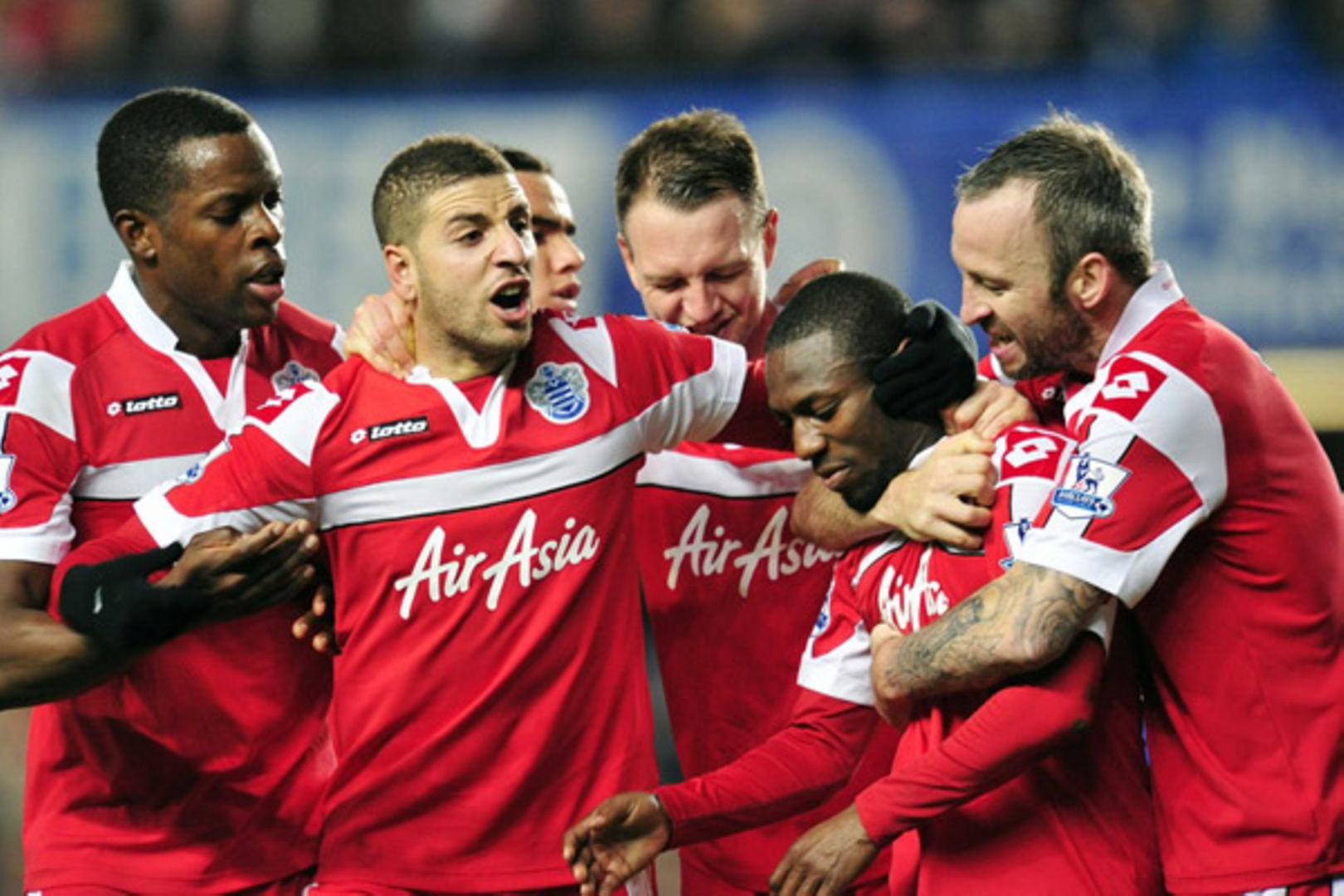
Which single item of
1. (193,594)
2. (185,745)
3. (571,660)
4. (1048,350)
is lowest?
(185,745)

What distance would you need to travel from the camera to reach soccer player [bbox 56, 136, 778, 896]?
4082 mm

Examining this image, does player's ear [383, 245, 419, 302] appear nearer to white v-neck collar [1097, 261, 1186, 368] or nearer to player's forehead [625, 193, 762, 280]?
player's forehead [625, 193, 762, 280]

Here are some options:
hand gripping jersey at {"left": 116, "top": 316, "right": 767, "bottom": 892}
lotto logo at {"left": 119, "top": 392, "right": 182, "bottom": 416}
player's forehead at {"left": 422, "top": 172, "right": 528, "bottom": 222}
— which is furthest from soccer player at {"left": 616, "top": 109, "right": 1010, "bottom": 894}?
lotto logo at {"left": 119, "top": 392, "right": 182, "bottom": 416}

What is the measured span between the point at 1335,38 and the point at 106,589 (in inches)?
260

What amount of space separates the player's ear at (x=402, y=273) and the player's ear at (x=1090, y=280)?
1.44 meters

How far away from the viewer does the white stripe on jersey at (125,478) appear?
446 centimetres

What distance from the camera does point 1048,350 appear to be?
3867mm

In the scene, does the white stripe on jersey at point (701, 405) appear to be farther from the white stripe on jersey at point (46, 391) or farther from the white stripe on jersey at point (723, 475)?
the white stripe on jersey at point (46, 391)

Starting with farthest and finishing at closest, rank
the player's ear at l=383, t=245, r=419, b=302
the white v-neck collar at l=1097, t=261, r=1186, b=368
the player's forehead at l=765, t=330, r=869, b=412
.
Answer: the player's ear at l=383, t=245, r=419, b=302
the player's forehead at l=765, t=330, r=869, b=412
the white v-neck collar at l=1097, t=261, r=1186, b=368

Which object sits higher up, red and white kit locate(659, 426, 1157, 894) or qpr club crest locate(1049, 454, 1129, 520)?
qpr club crest locate(1049, 454, 1129, 520)

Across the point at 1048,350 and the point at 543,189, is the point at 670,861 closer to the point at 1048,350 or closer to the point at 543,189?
the point at 543,189

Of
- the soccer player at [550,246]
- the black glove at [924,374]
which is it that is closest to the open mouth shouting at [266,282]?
the soccer player at [550,246]

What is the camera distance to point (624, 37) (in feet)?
29.4

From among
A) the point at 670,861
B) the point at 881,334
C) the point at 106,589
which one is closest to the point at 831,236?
the point at 670,861
